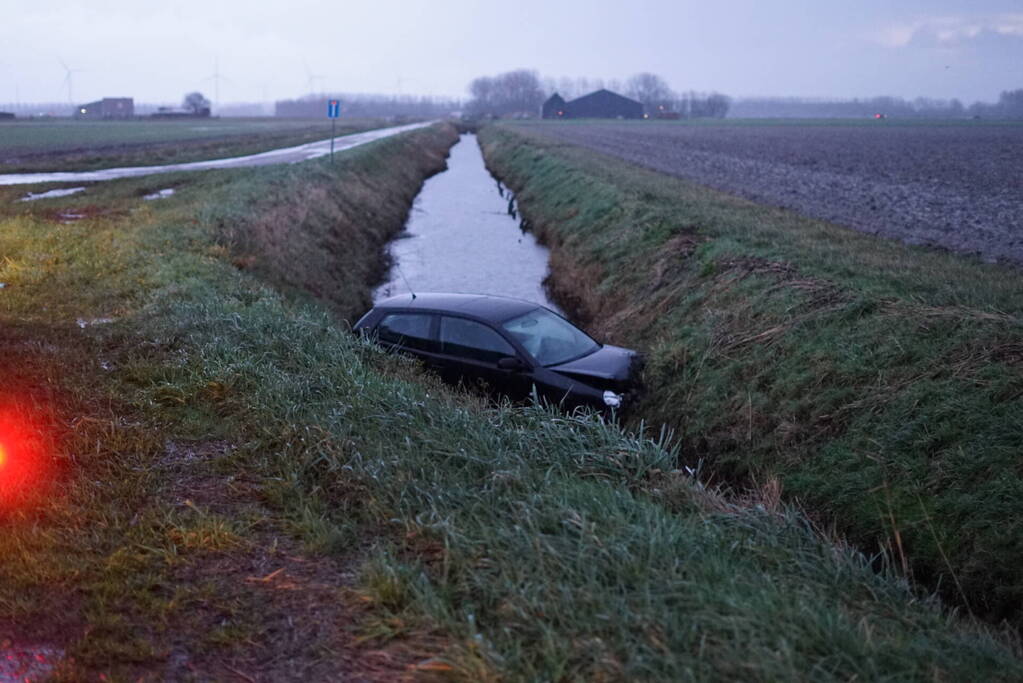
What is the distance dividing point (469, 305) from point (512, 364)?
1.28 meters

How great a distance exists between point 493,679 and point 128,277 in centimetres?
1101

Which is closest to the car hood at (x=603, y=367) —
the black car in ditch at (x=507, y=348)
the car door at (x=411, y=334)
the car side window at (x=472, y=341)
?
the black car in ditch at (x=507, y=348)

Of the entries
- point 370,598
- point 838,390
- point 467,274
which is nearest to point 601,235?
point 467,274

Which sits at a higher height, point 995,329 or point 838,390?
point 995,329

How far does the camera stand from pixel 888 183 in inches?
1208

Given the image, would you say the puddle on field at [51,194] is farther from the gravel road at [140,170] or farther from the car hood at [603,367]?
the car hood at [603,367]

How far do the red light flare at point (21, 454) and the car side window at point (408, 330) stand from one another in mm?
4710

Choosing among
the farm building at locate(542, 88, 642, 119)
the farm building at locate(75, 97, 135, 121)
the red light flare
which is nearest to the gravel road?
the red light flare

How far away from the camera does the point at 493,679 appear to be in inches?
139

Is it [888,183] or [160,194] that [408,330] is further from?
[888,183]

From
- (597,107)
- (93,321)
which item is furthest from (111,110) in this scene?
(93,321)

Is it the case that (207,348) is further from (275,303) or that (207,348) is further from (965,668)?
(965,668)

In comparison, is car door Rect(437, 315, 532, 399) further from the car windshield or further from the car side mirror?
the car windshield

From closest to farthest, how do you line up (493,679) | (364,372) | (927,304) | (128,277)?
(493,679) < (364,372) < (927,304) < (128,277)
